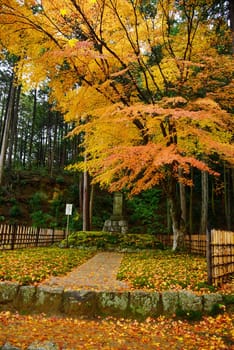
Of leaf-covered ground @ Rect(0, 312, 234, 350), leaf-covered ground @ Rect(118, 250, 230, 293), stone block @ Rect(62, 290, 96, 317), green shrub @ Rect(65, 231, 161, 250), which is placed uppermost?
green shrub @ Rect(65, 231, 161, 250)

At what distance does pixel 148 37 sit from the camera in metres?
8.93

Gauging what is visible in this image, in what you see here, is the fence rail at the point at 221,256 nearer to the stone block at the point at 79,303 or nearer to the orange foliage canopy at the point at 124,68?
the orange foliage canopy at the point at 124,68

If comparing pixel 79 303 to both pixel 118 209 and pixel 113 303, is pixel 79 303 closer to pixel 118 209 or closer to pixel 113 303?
pixel 113 303

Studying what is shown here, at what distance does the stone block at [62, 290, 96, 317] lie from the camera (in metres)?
4.88

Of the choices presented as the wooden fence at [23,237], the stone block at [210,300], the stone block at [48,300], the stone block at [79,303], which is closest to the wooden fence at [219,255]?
the stone block at [210,300]

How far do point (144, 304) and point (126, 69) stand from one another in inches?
230

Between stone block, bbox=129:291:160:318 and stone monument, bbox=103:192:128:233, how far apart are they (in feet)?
36.5

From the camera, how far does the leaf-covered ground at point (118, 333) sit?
12.0ft

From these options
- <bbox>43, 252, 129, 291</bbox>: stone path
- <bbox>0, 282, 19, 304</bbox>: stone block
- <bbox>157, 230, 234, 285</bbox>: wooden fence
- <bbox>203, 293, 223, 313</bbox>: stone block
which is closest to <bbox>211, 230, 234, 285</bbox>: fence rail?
<bbox>157, 230, 234, 285</bbox>: wooden fence

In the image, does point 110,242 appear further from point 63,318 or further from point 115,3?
point 115,3

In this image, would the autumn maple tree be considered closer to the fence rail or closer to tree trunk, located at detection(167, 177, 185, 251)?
tree trunk, located at detection(167, 177, 185, 251)

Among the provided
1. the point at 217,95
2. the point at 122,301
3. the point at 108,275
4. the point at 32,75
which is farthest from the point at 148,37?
the point at 122,301

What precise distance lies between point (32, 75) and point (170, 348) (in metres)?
7.94

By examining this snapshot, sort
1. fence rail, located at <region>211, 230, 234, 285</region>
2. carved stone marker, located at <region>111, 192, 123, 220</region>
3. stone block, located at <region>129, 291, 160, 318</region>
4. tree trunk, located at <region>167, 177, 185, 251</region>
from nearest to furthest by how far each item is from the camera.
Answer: stone block, located at <region>129, 291, 160, 318</region>, fence rail, located at <region>211, 230, 234, 285</region>, tree trunk, located at <region>167, 177, 185, 251</region>, carved stone marker, located at <region>111, 192, 123, 220</region>
